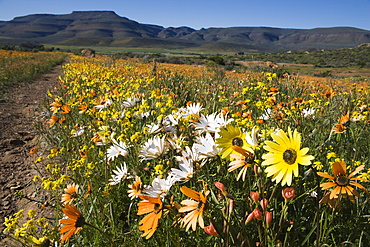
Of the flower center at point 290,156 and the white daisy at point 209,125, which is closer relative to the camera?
the flower center at point 290,156

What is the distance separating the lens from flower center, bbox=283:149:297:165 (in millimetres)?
924

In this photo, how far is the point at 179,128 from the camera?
2.04 metres

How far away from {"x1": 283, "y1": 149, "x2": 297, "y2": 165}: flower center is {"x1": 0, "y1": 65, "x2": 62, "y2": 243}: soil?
3.85ft

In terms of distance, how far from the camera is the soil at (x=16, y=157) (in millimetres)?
2553

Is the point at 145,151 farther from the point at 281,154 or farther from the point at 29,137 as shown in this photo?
the point at 29,137

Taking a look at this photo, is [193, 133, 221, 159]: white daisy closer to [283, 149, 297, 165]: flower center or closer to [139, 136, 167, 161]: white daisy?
[139, 136, 167, 161]: white daisy

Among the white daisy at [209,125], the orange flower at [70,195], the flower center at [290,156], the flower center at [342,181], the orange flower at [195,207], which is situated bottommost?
the orange flower at [70,195]

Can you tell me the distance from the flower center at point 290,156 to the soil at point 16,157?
1.17 m

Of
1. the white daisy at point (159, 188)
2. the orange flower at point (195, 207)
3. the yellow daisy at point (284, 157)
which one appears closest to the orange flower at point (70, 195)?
the white daisy at point (159, 188)

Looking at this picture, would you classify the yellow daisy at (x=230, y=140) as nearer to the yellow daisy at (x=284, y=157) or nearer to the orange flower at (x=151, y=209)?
the yellow daisy at (x=284, y=157)

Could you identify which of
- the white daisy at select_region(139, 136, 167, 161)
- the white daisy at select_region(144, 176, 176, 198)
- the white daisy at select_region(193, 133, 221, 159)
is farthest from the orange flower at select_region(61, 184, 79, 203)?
the white daisy at select_region(193, 133, 221, 159)

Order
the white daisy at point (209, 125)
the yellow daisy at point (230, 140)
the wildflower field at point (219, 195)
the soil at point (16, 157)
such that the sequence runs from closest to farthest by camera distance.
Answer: the wildflower field at point (219, 195), the yellow daisy at point (230, 140), the white daisy at point (209, 125), the soil at point (16, 157)

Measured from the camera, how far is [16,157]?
357cm

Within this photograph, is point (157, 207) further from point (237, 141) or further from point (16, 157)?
point (16, 157)
